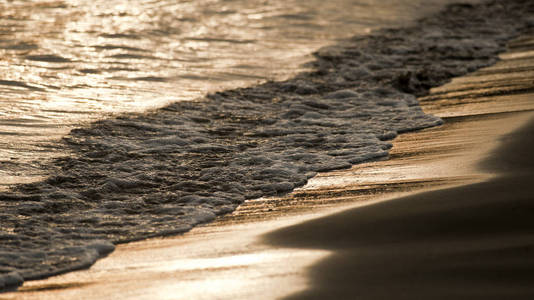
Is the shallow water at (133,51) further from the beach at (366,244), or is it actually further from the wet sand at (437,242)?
the wet sand at (437,242)

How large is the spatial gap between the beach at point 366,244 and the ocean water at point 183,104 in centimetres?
22

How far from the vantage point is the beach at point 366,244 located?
9.99 ft

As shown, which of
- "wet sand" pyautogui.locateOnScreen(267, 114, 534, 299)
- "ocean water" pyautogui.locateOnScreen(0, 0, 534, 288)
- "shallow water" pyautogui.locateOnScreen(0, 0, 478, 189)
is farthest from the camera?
"shallow water" pyautogui.locateOnScreen(0, 0, 478, 189)

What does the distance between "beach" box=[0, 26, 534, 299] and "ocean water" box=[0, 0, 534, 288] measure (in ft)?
0.72

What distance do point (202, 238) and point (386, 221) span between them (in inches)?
37.9

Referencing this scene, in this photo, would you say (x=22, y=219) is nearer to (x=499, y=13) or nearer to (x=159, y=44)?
(x=159, y=44)

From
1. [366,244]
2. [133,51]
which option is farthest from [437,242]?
[133,51]

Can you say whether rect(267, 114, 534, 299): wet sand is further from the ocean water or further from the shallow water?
the shallow water

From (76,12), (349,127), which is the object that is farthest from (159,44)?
(349,127)

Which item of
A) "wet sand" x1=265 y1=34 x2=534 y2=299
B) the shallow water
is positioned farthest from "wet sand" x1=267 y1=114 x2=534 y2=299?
the shallow water

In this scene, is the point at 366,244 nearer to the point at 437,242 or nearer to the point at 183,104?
the point at 437,242

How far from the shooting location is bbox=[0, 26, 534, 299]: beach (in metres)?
3.04

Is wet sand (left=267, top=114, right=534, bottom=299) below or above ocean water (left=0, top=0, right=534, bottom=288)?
below

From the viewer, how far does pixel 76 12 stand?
10.9 m
